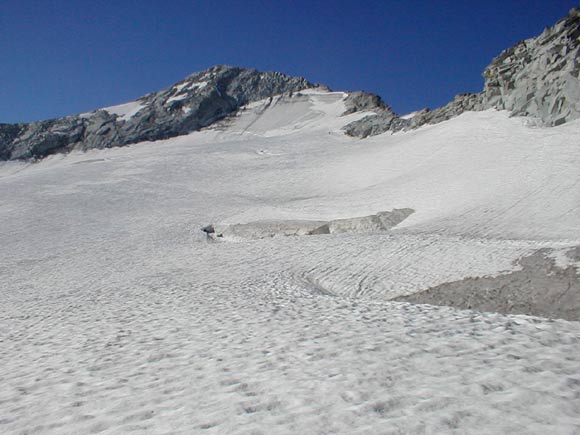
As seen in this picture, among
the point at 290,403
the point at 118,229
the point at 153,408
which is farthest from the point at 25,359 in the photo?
the point at 118,229

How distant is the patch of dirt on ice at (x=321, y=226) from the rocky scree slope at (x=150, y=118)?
206ft

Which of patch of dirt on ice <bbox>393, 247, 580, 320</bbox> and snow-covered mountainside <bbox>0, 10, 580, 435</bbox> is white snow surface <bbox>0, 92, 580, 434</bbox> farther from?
patch of dirt on ice <bbox>393, 247, 580, 320</bbox>

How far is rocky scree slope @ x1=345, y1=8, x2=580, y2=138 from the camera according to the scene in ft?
104

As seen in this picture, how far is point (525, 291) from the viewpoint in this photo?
40.6 feet

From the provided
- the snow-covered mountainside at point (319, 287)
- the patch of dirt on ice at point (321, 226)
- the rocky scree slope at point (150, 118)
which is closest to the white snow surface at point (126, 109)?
the rocky scree slope at point (150, 118)

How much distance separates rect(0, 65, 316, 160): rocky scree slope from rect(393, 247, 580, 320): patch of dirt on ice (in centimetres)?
7698

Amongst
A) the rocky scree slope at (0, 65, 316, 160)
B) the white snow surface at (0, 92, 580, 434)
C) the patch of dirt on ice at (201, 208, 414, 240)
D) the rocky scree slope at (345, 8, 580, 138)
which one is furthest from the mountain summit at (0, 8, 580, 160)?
the patch of dirt on ice at (201, 208, 414, 240)

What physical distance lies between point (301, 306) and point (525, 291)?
6.25 m

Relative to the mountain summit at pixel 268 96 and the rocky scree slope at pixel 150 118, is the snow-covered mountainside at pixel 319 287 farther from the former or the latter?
the rocky scree slope at pixel 150 118

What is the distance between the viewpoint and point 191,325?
9.59 metres

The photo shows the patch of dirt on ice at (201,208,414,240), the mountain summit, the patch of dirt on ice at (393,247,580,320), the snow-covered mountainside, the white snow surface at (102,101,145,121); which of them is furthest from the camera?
the white snow surface at (102,101,145,121)

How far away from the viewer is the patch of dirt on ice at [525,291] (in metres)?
11.4

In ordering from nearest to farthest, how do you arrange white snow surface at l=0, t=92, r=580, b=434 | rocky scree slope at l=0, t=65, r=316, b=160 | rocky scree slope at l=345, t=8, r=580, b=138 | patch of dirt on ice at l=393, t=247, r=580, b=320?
white snow surface at l=0, t=92, r=580, b=434 < patch of dirt on ice at l=393, t=247, r=580, b=320 < rocky scree slope at l=345, t=8, r=580, b=138 < rocky scree slope at l=0, t=65, r=316, b=160

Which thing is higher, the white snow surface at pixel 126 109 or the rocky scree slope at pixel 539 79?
the white snow surface at pixel 126 109
